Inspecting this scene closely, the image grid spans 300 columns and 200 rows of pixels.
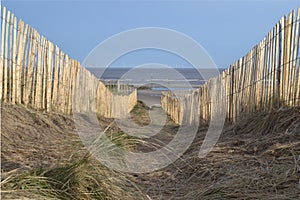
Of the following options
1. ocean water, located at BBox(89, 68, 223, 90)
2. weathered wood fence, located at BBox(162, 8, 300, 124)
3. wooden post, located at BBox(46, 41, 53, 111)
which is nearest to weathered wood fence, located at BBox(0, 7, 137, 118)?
wooden post, located at BBox(46, 41, 53, 111)

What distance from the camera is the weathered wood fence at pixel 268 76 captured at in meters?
4.59

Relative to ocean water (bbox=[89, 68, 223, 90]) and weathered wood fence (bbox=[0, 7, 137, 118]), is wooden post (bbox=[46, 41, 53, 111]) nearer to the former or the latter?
weathered wood fence (bbox=[0, 7, 137, 118])

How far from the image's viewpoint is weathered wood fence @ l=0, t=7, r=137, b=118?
513 cm

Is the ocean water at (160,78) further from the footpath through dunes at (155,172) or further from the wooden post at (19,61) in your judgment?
the footpath through dunes at (155,172)

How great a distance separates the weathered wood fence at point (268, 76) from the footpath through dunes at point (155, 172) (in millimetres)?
245

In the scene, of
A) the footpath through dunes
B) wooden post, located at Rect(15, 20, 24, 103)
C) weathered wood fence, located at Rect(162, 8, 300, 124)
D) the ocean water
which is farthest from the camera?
the ocean water

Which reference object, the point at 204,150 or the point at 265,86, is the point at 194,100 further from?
the point at 204,150

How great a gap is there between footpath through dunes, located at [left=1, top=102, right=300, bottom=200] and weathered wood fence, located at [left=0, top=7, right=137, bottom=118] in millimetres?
360

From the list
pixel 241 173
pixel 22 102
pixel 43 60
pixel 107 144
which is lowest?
pixel 241 173

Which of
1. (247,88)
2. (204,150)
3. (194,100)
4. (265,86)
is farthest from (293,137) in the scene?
(194,100)

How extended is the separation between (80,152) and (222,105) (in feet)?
15.9

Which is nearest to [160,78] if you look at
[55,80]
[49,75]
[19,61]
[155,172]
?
[55,80]

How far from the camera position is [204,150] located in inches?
168

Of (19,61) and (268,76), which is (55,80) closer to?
(19,61)
